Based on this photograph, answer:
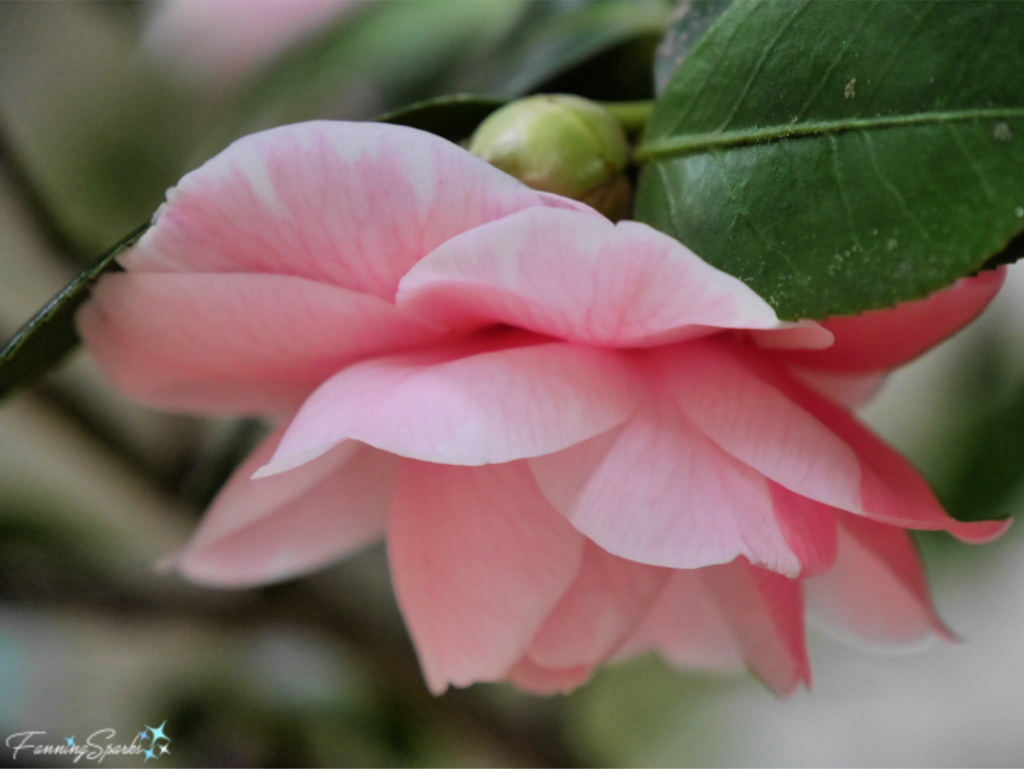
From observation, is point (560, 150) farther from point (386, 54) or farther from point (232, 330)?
point (386, 54)

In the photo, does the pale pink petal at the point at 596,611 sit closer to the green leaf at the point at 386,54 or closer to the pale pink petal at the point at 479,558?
the pale pink petal at the point at 479,558

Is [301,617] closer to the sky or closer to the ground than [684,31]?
closer to the ground

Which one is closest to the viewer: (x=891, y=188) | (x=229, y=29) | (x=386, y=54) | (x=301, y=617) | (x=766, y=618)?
(x=891, y=188)

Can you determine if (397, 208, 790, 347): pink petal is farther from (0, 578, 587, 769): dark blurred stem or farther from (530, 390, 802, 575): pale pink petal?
(0, 578, 587, 769): dark blurred stem

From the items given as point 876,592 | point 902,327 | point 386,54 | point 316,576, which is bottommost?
point 316,576

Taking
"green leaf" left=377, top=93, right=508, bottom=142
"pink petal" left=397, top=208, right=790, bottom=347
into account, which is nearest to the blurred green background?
"green leaf" left=377, top=93, right=508, bottom=142

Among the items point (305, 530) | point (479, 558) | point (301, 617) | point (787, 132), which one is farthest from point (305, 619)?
point (787, 132)

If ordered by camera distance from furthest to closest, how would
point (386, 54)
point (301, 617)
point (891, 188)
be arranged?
point (301, 617), point (386, 54), point (891, 188)

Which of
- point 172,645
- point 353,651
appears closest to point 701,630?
point 353,651
